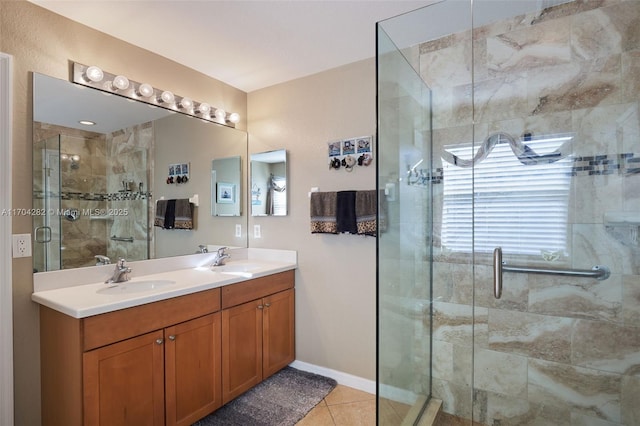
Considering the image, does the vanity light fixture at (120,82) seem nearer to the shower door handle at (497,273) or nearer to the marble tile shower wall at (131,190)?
A: the marble tile shower wall at (131,190)

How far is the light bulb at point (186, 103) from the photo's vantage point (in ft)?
7.96

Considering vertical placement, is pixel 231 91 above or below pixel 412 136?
above

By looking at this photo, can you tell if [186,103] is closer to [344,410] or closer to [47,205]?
[47,205]

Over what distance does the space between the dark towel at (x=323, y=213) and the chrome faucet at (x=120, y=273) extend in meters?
1.28

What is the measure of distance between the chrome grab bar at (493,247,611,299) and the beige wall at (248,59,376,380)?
0.82 metres

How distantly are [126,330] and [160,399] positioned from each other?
46 cm

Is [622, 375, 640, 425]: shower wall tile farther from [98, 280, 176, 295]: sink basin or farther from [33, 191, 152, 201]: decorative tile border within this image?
[33, 191, 152, 201]: decorative tile border

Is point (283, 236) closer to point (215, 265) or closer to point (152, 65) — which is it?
point (215, 265)

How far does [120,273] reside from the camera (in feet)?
6.39

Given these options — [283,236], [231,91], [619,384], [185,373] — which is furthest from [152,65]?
[619,384]

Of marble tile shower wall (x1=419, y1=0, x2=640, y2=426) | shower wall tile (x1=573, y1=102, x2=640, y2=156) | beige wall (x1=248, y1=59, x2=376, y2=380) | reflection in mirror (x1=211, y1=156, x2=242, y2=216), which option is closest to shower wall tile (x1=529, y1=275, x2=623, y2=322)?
marble tile shower wall (x1=419, y1=0, x2=640, y2=426)

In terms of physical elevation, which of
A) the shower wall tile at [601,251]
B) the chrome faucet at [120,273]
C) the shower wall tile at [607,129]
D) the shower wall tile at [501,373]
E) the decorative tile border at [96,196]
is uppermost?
the shower wall tile at [607,129]

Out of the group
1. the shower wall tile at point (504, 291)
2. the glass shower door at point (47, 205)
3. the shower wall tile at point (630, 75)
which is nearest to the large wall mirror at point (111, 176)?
the glass shower door at point (47, 205)

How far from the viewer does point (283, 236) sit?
2.78 metres
